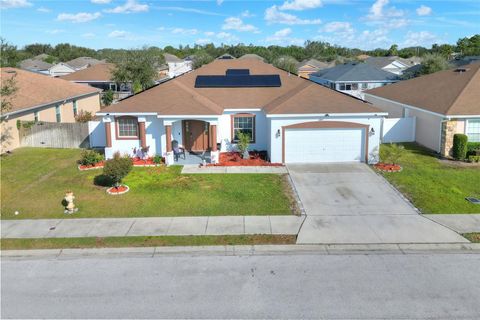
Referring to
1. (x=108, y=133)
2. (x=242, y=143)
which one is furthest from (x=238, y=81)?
(x=108, y=133)

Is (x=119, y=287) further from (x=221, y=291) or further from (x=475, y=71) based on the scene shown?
(x=475, y=71)

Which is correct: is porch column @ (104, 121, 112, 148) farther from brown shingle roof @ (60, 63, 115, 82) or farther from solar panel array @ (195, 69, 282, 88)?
brown shingle roof @ (60, 63, 115, 82)

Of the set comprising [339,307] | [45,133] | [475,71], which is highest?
[475,71]

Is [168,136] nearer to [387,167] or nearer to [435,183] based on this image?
[387,167]

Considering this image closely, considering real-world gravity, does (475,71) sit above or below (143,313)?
above

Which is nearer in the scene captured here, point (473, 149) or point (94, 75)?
point (473, 149)

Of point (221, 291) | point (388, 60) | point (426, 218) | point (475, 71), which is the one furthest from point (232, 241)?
point (388, 60)

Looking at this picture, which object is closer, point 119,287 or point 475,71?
point 119,287
